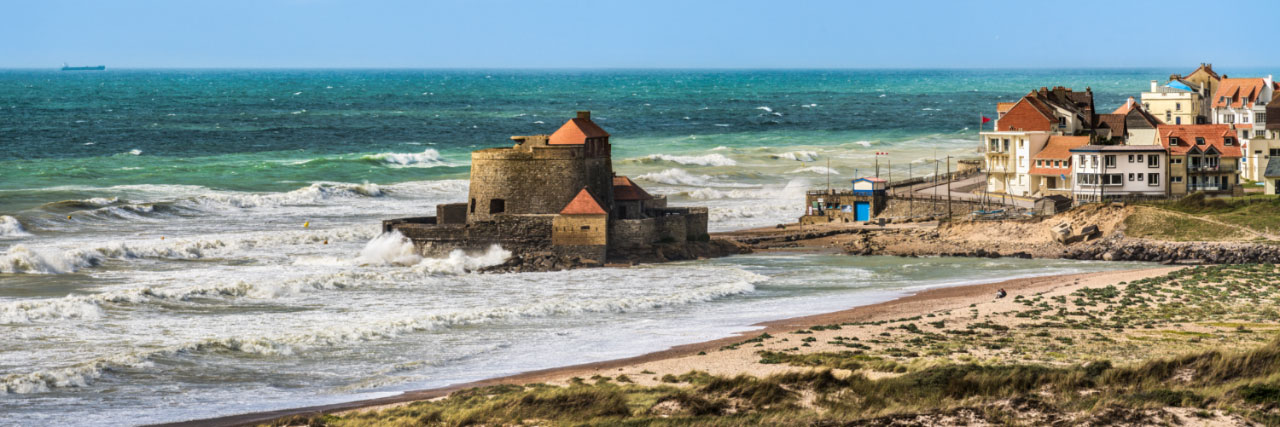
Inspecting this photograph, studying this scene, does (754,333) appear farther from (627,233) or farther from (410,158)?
(410,158)

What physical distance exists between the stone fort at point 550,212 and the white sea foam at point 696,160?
54.6 meters

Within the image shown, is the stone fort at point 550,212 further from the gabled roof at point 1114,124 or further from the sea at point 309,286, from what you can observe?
the gabled roof at point 1114,124

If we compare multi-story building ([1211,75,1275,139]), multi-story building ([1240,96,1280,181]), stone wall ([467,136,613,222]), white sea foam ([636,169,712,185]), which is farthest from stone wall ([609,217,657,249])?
white sea foam ([636,169,712,185])

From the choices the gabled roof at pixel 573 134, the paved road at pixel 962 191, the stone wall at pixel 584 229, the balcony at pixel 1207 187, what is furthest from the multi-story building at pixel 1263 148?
the stone wall at pixel 584 229

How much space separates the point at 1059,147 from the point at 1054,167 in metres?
1.25

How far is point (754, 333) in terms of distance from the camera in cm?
3872

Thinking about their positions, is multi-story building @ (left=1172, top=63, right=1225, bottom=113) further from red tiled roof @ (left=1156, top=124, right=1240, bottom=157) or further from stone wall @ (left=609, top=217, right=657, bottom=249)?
Result: stone wall @ (left=609, top=217, right=657, bottom=249)

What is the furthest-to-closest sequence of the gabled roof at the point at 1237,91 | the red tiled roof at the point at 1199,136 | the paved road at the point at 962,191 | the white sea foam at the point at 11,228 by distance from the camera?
1. the gabled roof at the point at 1237,91
2. the paved road at the point at 962,191
3. the red tiled roof at the point at 1199,136
4. the white sea foam at the point at 11,228

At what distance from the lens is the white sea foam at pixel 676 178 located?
3920 inches

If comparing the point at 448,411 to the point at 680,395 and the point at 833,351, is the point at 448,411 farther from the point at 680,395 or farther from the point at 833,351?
the point at 833,351

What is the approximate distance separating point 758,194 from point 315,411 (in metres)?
60.9

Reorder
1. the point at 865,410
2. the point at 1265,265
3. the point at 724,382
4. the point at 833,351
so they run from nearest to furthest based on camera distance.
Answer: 1. the point at 865,410
2. the point at 724,382
3. the point at 833,351
4. the point at 1265,265

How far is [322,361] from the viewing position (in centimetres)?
3606

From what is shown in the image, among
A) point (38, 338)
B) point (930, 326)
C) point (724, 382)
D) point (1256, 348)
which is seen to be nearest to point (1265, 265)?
point (930, 326)
